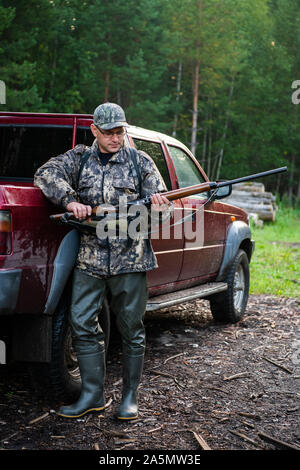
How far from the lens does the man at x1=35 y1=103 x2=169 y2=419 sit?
3.59 meters

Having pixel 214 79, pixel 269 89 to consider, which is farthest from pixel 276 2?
pixel 214 79

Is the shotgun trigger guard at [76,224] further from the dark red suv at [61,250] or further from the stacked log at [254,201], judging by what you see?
the stacked log at [254,201]

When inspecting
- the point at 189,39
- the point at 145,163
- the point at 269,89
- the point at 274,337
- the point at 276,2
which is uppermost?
the point at 276,2

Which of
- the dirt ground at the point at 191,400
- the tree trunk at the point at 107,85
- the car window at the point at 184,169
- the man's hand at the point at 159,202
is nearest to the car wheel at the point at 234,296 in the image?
the dirt ground at the point at 191,400

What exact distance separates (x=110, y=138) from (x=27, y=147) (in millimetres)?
1290

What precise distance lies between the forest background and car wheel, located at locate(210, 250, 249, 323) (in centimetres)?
1713

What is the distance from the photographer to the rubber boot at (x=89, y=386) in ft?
12.1

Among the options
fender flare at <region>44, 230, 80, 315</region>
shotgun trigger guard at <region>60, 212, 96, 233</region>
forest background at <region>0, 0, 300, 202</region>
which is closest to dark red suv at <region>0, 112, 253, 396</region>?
fender flare at <region>44, 230, 80, 315</region>

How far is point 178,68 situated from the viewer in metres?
36.5

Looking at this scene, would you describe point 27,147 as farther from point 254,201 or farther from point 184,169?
point 254,201

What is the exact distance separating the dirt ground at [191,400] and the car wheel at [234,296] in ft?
0.55
